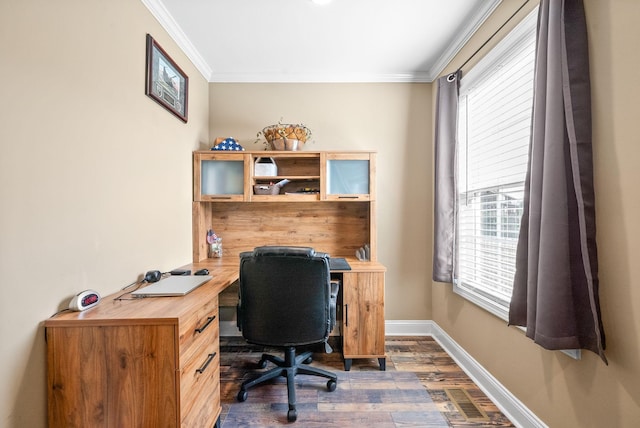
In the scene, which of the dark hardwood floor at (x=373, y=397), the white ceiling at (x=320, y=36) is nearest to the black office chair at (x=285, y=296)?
the dark hardwood floor at (x=373, y=397)

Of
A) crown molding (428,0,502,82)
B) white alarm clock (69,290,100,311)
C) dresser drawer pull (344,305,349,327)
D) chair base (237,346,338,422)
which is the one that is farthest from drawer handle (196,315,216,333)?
crown molding (428,0,502,82)

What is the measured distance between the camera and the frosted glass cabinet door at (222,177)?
7.95 ft

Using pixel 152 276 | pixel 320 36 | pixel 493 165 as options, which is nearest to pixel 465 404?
pixel 493 165

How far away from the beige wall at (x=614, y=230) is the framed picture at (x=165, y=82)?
2.26m

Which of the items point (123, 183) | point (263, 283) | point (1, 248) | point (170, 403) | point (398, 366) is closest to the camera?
point (1, 248)

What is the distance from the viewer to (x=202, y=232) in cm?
246

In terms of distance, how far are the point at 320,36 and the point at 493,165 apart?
5.16 ft

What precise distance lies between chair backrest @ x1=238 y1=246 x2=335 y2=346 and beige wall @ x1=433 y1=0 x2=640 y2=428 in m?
1.21

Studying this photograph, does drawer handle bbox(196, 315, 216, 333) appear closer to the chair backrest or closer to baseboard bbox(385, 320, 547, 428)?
the chair backrest

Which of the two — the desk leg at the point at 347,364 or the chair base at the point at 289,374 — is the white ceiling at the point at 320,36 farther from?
the desk leg at the point at 347,364

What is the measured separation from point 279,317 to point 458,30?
241 cm

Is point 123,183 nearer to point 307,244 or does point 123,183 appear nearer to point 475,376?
point 307,244

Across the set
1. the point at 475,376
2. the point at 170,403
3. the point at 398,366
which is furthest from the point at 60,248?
the point at 475,376

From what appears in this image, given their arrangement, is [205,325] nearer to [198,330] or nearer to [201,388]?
[198,330]
